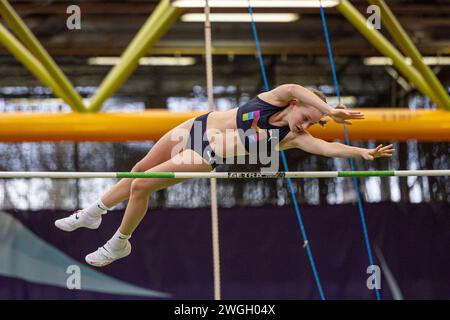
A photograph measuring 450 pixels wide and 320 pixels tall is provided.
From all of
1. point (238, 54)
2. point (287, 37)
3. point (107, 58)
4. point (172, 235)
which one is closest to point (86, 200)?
point (172, 235)

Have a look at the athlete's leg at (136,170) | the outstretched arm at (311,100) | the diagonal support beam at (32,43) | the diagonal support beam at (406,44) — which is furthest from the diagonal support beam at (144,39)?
the outstretched arm at (311,100)

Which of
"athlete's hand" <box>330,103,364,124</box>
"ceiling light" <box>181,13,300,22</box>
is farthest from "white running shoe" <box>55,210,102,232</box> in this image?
"ceiling light" <box>181,13,300,22</box>

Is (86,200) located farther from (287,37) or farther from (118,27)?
(287,37)

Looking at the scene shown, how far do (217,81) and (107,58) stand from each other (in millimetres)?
1457

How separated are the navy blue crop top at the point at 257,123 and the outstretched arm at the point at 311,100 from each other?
11cm

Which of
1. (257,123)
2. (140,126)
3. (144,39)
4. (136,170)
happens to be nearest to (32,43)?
(144,39)

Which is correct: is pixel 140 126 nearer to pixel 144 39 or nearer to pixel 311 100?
pixel 144 39

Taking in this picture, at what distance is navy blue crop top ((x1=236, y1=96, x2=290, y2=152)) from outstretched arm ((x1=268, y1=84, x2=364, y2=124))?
11 cm

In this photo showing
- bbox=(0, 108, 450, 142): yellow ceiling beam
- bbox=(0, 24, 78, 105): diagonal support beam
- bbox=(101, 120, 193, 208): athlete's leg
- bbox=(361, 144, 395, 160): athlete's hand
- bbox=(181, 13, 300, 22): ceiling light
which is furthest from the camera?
bbox=(181, 13, 300, 22): ceiling light

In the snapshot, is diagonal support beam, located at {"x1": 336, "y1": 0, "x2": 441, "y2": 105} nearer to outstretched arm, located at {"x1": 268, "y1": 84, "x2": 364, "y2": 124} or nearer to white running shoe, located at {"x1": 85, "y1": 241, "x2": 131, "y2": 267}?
outstretched arm, located at {"x1": 268, "y1": 84, "x2": 364, "y2": 124}

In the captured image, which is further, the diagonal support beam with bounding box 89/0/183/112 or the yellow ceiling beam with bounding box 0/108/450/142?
the yellow ceiling beam with bounding box 0/108/450/142

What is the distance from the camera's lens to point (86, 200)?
957 cm

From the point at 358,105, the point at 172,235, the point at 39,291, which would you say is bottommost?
the point at 39,291

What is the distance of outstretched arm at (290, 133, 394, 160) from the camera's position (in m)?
5.57
